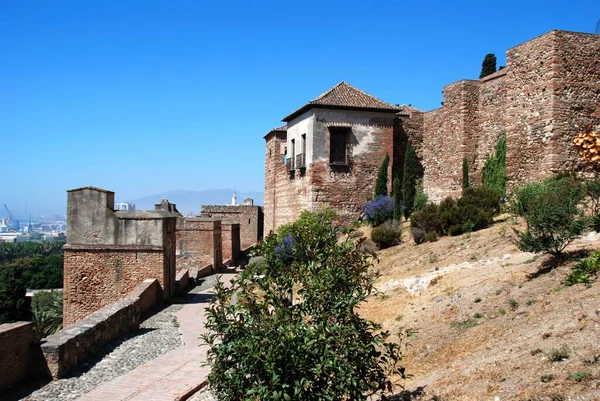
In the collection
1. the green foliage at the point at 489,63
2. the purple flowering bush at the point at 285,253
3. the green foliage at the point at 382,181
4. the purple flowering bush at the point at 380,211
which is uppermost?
the green foliage at the point at 489,63

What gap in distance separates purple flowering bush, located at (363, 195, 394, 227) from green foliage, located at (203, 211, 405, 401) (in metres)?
17.7

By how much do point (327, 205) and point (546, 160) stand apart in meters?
10.6

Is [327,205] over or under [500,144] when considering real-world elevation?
under

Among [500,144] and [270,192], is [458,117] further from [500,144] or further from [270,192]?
[270,192]

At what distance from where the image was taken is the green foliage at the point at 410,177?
24.9 meters

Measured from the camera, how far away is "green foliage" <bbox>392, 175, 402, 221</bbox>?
23.4 meters

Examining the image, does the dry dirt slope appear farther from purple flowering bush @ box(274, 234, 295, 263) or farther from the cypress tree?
the cypress tree

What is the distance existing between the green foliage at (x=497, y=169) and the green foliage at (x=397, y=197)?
3.85 metres

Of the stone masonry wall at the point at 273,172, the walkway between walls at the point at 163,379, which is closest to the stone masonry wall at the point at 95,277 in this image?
the walkway between walls at the point at 163,379

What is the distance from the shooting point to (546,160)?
17.0 m

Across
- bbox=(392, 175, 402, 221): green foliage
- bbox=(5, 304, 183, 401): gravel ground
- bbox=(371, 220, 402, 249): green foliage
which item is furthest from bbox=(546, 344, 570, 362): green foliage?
bbox=(392, 175, 402, 221): green foliage

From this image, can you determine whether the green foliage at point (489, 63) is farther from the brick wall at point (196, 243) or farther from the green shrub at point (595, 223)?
the green shrub at point (595, 223)

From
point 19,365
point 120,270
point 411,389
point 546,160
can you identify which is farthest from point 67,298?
point 546,160

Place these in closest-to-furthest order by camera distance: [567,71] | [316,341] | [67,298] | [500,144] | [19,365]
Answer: [316,341]
[19,365]
[67,298]
[567,71]
[500,144]
